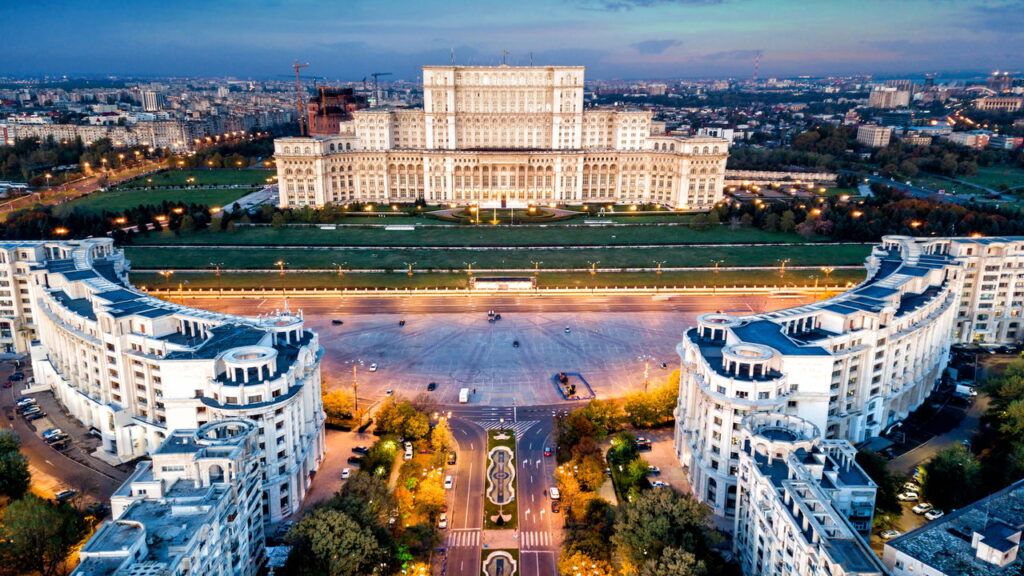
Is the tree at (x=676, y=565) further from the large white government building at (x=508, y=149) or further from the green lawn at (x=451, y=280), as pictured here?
the large white government building at (x=508, y=149)

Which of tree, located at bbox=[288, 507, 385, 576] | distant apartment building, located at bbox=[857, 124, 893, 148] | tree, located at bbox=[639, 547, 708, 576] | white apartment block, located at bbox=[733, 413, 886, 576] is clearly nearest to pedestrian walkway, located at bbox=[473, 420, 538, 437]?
white apartment block, located at bbox=[733, 413, 886, 576]

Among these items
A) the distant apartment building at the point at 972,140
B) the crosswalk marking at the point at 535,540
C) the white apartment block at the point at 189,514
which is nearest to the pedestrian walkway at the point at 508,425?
the crosswalk marking at the point at 535,540

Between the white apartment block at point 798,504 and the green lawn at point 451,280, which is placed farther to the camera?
the green lawn at point 451,280

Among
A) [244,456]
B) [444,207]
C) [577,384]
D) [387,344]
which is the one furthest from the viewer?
[444,207]

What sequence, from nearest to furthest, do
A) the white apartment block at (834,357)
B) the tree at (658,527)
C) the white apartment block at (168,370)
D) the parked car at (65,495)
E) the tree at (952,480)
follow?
1. the tree at (658,527)
2. the tree at (952,480)
3. the white apartment block at (168,370)
4. the white apartment block at (834,357)
5. the parked car at (65,495)

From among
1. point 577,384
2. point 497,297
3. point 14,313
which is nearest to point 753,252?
point 497,297

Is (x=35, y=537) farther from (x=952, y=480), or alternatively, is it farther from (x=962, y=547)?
(x=952, y=480)

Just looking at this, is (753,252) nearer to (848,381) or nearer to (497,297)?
(497,297)
